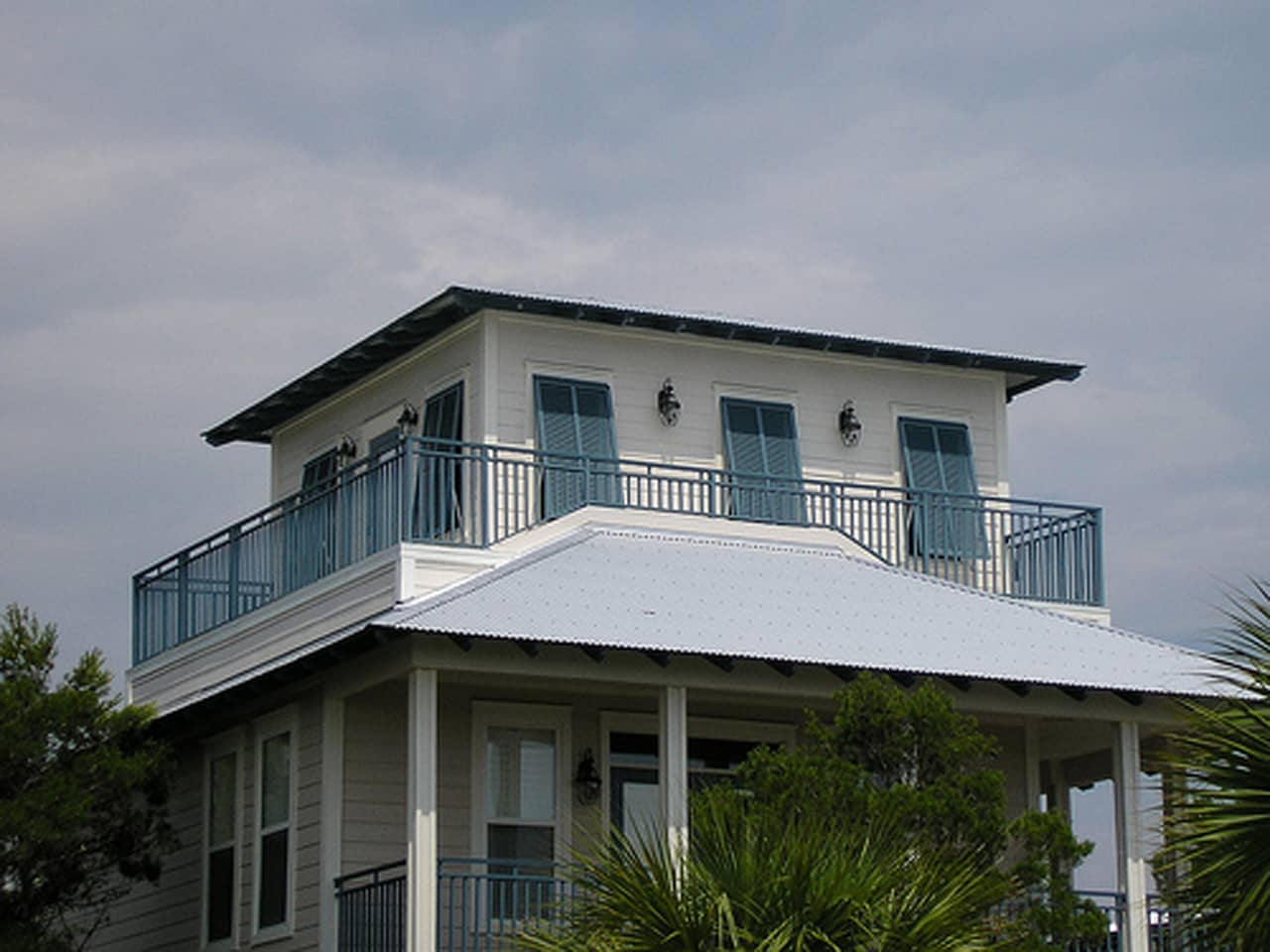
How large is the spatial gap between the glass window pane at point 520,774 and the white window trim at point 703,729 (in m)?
0.55

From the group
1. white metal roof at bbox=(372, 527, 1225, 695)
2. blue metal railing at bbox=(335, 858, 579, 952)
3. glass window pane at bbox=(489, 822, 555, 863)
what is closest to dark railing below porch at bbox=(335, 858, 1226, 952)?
blue metal railing at bbox=(335, 858, 579, 952)

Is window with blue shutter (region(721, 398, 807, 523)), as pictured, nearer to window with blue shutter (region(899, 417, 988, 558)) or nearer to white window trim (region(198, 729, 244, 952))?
window with blue shutter (region(899, 417, 988, 558))

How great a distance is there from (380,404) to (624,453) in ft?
10.8

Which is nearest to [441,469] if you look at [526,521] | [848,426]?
[526,521]

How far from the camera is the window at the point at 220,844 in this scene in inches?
1016

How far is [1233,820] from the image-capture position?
16297mm

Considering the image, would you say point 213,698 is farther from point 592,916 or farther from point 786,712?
point 592,916

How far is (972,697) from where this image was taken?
23734 mm

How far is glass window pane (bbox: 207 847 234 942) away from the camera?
Result: 2581 centimetres

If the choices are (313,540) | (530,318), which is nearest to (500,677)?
(313,540)

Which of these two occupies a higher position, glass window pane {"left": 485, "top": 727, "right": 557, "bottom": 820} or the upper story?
the upper story

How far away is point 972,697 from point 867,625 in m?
1.26

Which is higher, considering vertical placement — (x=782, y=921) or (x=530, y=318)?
(x=530, y=318)

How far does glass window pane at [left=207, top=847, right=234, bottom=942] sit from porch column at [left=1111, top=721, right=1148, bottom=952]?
886 centimetres
